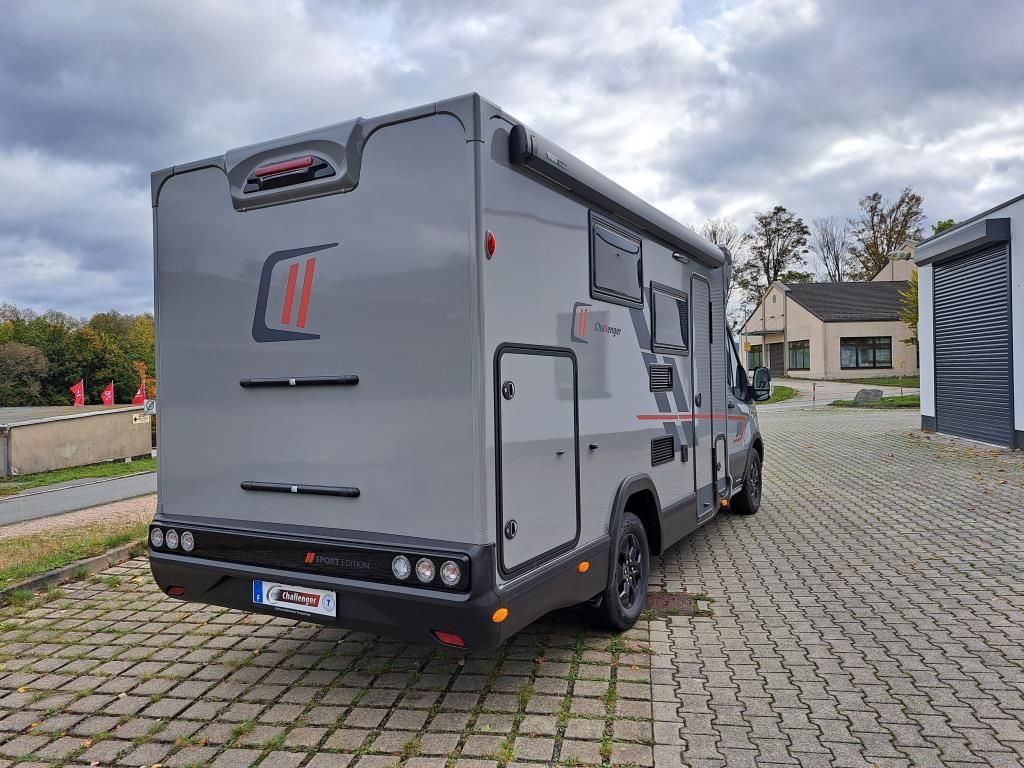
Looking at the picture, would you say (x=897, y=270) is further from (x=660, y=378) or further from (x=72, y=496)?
(x=660, y=378)

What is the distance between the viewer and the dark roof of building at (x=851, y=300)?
142ft

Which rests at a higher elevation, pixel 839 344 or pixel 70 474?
pixel 839 344

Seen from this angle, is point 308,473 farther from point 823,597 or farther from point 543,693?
point 823,597

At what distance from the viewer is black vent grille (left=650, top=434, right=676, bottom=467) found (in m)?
4.72

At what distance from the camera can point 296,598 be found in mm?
3398

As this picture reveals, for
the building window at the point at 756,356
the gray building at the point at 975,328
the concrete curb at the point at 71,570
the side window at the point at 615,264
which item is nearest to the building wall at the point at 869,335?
the building window at the point at 756,356

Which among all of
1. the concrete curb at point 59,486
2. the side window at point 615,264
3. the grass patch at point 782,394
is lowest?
the concrete curb at point 59,486

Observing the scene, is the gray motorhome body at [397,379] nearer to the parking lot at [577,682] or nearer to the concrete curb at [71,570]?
the parking lot at [577,682]

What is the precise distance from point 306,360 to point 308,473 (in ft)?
1.73

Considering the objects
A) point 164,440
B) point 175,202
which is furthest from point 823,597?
point 175,202

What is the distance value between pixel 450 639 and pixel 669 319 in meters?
2.91

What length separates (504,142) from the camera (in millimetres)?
3195

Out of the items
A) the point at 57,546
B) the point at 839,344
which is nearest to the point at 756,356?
the point at 839,344

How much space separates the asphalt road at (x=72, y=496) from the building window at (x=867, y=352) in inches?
1557
